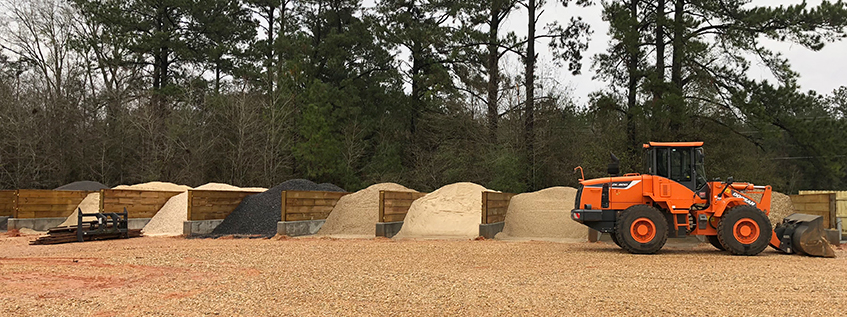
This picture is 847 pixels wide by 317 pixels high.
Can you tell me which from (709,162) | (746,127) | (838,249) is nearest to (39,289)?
(838,249)

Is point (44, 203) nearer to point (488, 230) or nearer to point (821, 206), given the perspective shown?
point (488, 230)

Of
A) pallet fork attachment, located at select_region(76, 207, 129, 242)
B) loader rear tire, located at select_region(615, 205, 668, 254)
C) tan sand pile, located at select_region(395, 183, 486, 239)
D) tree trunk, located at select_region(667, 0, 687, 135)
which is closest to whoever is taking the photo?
loader rear tire, located at select_region(615, 205, 668, 254)

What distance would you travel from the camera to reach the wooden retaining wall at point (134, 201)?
1684 centimetres

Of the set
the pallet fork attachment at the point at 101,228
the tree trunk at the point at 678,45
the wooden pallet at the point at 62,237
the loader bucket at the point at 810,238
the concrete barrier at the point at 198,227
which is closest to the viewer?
the loader bucket at the point at 810,238

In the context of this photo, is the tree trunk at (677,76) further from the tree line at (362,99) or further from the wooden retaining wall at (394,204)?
the wooden retaining wall at (394,204)

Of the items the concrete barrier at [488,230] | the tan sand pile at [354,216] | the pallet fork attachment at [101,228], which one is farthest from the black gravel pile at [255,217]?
the concrete barrier at [488,230]

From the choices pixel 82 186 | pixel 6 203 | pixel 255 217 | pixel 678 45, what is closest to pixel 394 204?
pixel 255 217

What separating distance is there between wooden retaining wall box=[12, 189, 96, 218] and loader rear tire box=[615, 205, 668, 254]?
16.6 meters

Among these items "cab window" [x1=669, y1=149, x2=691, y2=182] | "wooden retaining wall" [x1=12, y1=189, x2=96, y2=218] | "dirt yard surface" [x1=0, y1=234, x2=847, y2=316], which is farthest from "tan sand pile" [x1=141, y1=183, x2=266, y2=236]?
"cab window" [x1=669, y1=149, x2=691, y2=182]

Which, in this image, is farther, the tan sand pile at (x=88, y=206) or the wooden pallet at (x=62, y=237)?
the tan sand pile at (x=88, y=206)

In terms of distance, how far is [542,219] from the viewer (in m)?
16.2

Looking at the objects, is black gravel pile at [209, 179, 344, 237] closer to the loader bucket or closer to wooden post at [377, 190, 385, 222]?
wooden post at [377, 190, 385, 222]

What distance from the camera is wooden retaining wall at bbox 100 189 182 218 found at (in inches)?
663

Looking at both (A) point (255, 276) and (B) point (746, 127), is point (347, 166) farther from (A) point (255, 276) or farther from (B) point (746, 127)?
(A) point (255, 276)
